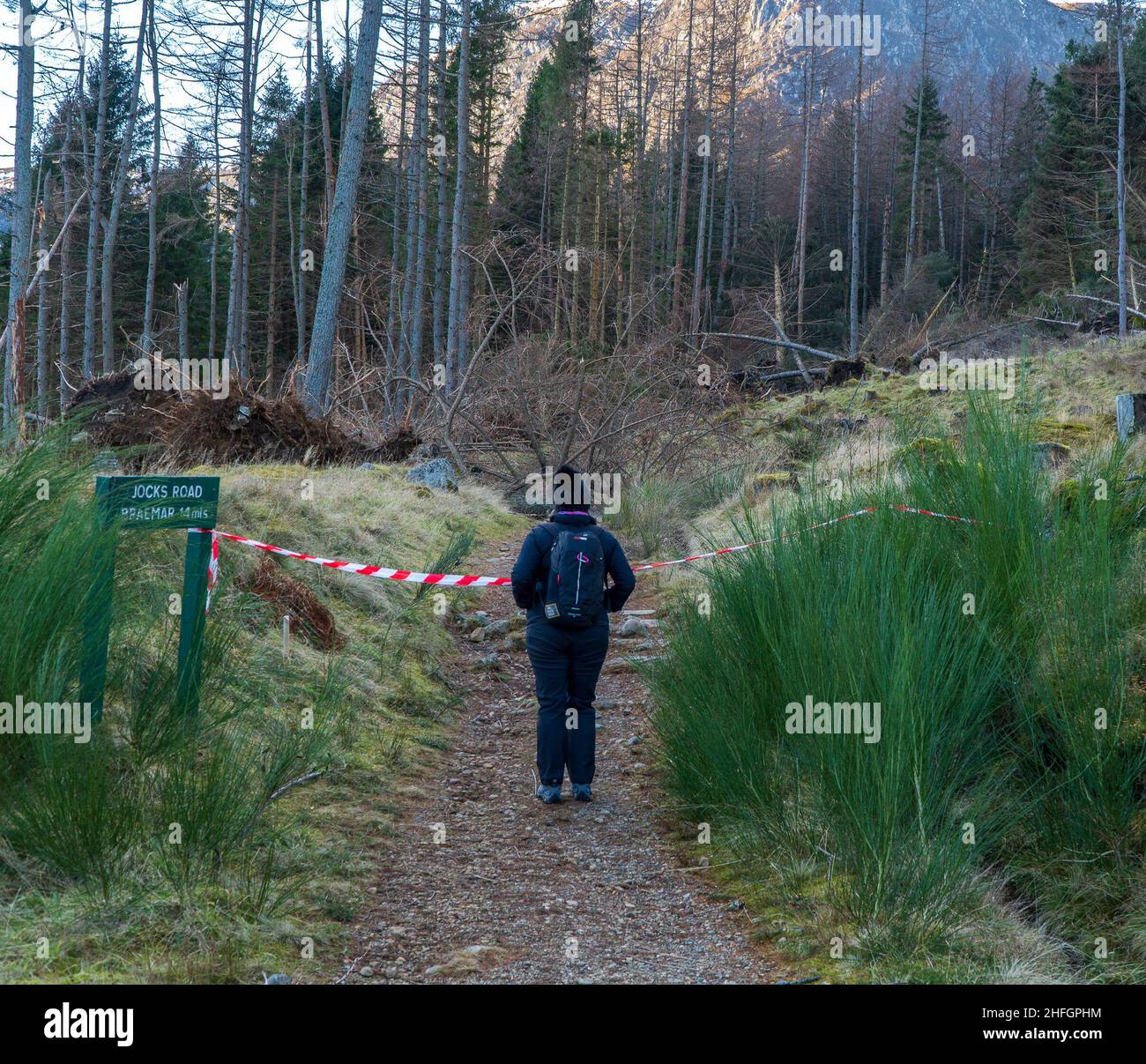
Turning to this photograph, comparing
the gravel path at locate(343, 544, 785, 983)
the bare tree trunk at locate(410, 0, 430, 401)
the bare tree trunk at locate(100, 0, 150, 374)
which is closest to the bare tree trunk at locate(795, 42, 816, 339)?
the bare tree trunk at locate(410, 0, 430, 401)

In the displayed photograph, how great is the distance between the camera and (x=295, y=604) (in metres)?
6.91

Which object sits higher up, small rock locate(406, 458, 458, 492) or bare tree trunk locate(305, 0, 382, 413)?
bare tree trunk locate(305, 0, 382, 413)

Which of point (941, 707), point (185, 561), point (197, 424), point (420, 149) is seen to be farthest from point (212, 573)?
point (420, 149)

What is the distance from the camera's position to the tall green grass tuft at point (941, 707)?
147 inches

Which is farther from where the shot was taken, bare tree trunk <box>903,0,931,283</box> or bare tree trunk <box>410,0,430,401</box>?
bare tree trunk <box>903,0,931,283</box>

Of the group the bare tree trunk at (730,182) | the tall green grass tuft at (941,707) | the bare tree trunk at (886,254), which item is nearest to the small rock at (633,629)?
the tall green grass tuft at (941,707)

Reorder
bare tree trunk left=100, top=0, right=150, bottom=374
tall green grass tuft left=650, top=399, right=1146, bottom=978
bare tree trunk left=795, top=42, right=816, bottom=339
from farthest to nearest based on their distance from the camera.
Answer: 1. bare tree trunk left=795, top=42, right=816, bottom=339
2. bare tree trunk left=100, top=0, right=150, bottom=374
3. tall green grass tuft left=650, top=399, right=1146, bottom=978

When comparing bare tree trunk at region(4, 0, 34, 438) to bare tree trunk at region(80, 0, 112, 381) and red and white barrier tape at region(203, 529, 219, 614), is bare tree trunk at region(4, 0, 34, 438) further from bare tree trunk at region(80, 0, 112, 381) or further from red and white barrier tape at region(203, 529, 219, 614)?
red and white barrier tape at region(203, 529, 219, 614)

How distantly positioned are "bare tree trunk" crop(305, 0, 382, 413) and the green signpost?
1105cm

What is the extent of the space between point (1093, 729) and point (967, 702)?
1.72 feet

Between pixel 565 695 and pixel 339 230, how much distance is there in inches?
490

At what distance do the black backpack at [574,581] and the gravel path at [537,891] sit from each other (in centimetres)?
97

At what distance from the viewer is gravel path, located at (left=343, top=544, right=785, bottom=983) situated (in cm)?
354

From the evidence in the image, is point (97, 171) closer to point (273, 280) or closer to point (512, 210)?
point (273, 280)
